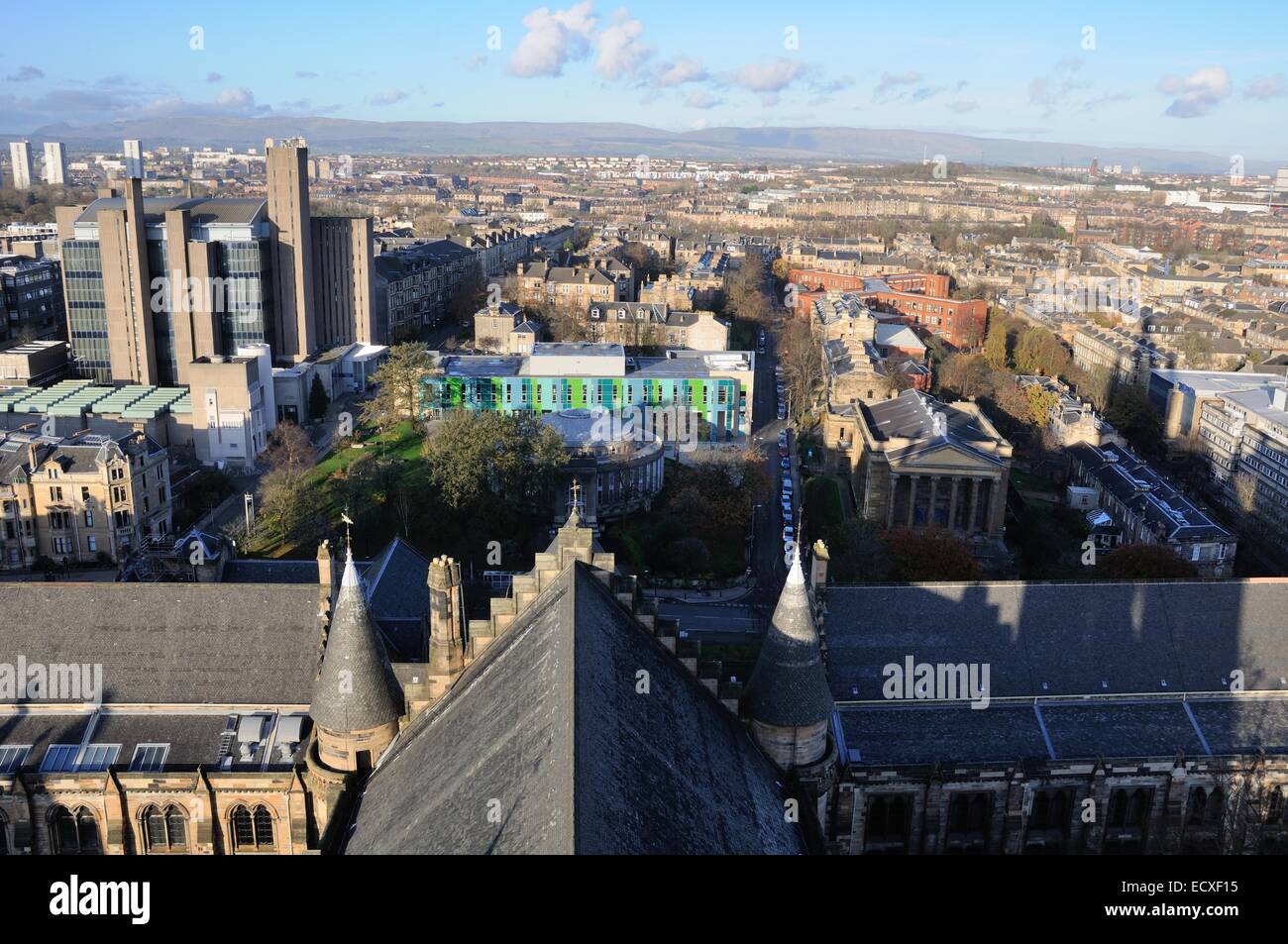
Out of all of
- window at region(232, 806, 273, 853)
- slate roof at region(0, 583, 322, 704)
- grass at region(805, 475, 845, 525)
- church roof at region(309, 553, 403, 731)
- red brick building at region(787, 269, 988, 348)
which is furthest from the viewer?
red brick building at region(787, 269, 988, 348)

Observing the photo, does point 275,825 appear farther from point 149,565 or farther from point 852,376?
point 852,376

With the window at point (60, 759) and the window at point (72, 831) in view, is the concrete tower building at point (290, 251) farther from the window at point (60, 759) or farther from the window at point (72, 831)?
the window at point (72, 831)

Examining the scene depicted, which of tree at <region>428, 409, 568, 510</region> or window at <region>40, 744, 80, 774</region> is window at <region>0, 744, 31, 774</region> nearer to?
window at <region>40, 744, 80, 774</region>

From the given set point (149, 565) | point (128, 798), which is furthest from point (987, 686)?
point (149, 565)

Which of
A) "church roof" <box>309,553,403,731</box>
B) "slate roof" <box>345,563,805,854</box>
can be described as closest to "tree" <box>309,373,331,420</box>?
"church roof" <box>309,553,403,731</box>

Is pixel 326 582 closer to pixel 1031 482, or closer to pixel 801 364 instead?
pixel 1031 482

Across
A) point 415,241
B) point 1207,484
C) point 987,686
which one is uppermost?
point 415,241

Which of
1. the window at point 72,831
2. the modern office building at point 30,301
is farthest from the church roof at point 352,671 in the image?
the modern office building at point 30,301
